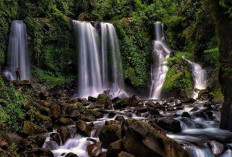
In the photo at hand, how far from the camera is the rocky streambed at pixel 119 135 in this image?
6809 millimetres

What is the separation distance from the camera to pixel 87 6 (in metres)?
29.8

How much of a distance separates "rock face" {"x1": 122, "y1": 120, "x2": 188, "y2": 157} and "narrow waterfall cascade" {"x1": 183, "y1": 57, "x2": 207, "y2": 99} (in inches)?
533

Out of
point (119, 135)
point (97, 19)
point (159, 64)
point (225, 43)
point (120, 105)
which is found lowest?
point (119, 135)

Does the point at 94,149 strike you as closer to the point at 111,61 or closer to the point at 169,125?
the point at 169,125

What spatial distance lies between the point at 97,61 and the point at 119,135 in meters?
15.9

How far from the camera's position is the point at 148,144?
21.7 ft

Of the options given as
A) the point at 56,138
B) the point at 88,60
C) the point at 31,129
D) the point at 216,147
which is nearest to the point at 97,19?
the point at 88,60

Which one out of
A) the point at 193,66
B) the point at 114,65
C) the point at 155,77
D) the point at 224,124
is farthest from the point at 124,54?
the point at 224,124

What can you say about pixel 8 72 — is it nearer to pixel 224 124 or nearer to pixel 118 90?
pixel 118 90

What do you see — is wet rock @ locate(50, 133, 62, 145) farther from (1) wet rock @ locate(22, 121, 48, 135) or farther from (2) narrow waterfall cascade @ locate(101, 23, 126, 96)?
(2) narrow waterfall cascade @ locate(101, 23, 126, 96)

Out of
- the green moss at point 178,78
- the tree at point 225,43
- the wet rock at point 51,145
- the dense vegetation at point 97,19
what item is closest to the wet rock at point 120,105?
the dense vegetation at point 97,19

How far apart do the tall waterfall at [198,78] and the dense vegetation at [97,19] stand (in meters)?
0.41

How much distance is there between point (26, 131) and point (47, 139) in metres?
0.92

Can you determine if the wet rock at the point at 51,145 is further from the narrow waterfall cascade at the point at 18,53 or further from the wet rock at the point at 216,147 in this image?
the narrow waterfall cascade at the point at 18,53
